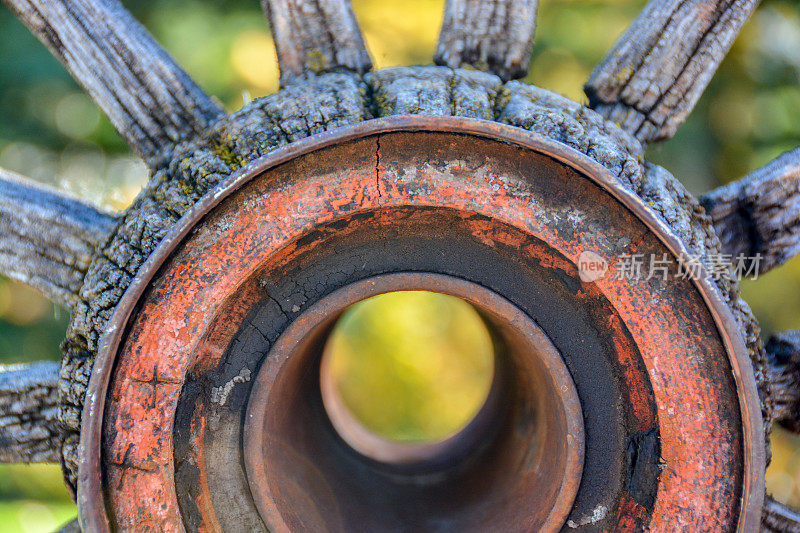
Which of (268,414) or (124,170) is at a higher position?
(124,170)

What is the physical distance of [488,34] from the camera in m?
1.23

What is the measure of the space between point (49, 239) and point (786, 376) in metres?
1.51

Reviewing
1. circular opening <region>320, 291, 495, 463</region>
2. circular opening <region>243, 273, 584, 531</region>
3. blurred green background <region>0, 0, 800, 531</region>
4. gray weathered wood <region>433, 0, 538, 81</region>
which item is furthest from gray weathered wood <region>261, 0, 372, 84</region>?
circular opening <region>320, 291, 495, 463</region>

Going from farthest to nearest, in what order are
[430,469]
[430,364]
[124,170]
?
[430,364]
[124,170]
[430,469]

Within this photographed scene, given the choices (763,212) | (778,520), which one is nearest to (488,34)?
(763,212)

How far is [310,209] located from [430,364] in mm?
2514

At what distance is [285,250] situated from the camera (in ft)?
3.42

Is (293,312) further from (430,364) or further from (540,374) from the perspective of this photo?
(430,364)

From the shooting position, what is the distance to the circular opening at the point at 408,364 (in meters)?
3.30

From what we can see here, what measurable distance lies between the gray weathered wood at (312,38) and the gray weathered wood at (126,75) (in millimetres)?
207

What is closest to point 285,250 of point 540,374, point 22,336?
point 540,374

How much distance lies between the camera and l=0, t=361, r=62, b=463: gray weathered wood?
1225 millimetres

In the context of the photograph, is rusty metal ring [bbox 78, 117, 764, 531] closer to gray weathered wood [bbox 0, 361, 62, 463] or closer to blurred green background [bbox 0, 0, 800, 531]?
gray weathered wood [bbox 0, 361, 62, 463]

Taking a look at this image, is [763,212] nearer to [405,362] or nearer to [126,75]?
[126,75]
